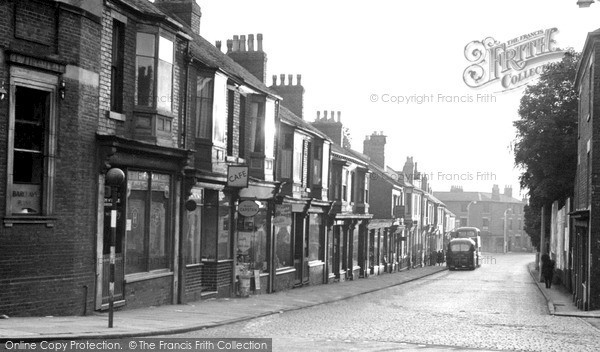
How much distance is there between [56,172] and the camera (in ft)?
53.1

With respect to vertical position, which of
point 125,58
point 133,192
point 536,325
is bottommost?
point 536,325

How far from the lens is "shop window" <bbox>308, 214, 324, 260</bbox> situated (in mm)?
37844

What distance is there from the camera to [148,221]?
19938mm

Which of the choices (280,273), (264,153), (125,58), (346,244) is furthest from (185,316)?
(346,244)

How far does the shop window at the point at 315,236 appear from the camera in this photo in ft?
124

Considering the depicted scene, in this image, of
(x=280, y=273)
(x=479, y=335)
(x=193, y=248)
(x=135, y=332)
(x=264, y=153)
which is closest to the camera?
(x=135, y=332)

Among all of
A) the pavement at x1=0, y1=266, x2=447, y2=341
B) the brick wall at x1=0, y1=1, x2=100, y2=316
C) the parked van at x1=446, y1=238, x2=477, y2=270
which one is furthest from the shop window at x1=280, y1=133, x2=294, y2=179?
the parked van at x1=446, y1=238, x2=477, y2=270

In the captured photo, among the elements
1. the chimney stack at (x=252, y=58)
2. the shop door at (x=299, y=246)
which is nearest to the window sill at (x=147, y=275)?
the shop door at (x=299, y=246)

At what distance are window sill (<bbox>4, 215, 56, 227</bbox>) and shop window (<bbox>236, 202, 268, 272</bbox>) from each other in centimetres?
1116

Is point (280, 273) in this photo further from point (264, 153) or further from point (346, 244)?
point (346, 244)

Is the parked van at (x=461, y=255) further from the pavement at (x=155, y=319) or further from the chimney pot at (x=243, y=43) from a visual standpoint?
the pavement at (x=155, y=319)

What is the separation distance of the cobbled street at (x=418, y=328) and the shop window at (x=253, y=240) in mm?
3349

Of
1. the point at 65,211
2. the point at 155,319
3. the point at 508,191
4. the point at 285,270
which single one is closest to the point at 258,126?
the point at 285,270

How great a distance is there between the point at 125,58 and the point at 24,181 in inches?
173
